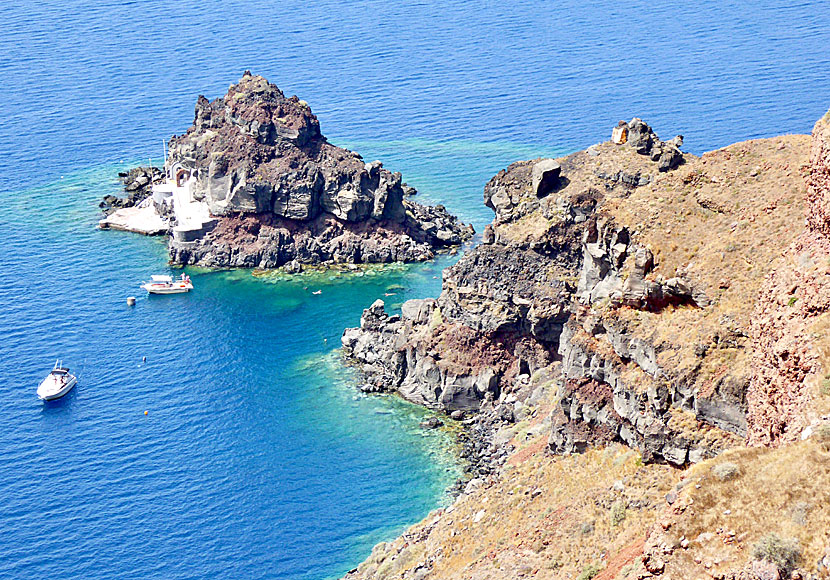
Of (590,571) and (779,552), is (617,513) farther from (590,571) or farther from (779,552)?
(779,552)

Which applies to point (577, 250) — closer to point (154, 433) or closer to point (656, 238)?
point (656, 238)

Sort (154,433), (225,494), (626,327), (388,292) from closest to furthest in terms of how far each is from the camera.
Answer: (626,327) < (225,494) < (154,433) < (388,292)

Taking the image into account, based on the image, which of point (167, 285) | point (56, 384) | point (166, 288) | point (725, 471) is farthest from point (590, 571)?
point (167, 285)

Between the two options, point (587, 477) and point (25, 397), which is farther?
point (25, 397)

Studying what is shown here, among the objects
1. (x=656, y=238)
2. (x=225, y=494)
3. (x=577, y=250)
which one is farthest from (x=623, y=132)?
(x=225, y=494)

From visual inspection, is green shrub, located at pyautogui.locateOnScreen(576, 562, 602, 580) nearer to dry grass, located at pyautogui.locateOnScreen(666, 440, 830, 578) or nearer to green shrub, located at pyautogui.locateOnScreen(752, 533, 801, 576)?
dry grass, located at pyautogui.locateOnScreen(666, 440, 830, 578)

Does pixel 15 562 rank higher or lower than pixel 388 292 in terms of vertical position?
lower

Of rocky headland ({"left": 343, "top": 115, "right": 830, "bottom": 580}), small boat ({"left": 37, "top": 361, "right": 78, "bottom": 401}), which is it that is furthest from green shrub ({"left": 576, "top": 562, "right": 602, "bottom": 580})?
small boat ({"left": 37, "top": 361, "right": 78, "bottom": 401})
